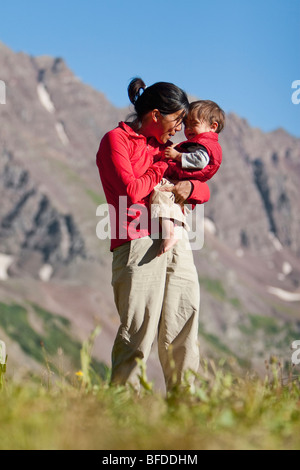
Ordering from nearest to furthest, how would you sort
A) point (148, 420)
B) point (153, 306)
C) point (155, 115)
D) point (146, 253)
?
point (148, 420) < point (153, 306) < point (146, 253) < point (155, 115)

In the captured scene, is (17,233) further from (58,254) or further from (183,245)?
(183,245)

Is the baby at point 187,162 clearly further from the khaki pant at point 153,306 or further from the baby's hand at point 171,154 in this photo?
the khaki pant at point 153,306

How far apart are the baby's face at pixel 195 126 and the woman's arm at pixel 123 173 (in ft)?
2.56

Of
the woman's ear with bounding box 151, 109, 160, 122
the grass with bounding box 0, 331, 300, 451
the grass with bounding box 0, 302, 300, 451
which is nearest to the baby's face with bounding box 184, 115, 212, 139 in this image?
the woman's ear with bounding box 151, 109, 160, 122

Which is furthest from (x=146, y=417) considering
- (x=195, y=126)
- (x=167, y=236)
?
(x=195, y=126)

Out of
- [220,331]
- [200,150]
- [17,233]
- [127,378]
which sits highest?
[17,233]

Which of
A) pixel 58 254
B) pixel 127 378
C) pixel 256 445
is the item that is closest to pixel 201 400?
pixel 256 445

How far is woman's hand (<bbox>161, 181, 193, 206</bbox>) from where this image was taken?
5492 mm

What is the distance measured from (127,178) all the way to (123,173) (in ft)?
0.18

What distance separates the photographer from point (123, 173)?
5117mm

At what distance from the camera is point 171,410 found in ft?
9.64

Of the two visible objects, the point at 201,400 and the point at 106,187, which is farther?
the point at 106,187

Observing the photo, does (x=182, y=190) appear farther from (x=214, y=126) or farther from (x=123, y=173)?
(x=214, y=126)
